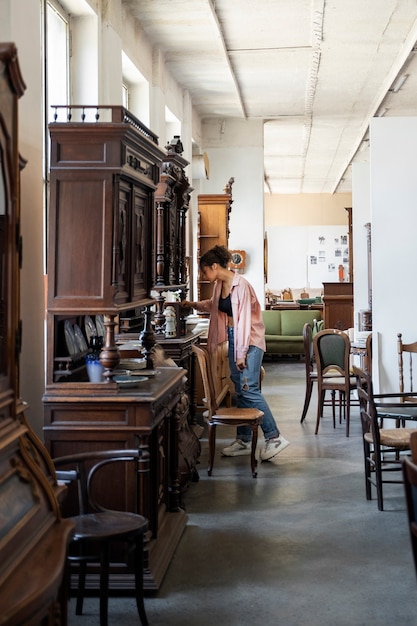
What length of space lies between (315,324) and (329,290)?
2.63ft

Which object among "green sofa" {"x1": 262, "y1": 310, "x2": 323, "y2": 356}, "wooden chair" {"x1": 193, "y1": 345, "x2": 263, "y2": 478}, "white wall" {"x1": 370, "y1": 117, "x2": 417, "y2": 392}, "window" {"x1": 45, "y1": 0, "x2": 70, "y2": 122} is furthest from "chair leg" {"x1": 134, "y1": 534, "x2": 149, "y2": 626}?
"green sofa" {"x1": 262, "y1": 310, "x2": 323, "y2": 356}

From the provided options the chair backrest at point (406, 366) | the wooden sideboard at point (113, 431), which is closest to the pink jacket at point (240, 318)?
the chair backrest at point (406, 366)

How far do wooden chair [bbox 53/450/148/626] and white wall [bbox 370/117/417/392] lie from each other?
3.93 metres

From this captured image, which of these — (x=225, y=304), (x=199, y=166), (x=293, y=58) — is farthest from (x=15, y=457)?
(x=199, y=166)

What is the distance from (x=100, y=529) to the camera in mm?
3387

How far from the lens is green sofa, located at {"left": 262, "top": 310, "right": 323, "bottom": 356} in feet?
49.0

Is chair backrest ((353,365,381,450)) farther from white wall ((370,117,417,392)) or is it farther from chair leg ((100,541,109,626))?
chair leg ((100,541,109,626))

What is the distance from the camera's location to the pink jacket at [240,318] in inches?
260

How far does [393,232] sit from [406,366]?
1.22 m

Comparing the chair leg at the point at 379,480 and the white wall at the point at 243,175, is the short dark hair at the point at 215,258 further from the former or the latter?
the white wall at the point at 243,175

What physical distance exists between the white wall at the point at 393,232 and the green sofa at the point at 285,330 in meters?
7.59

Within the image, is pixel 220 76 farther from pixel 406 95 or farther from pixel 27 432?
pixel 27 432

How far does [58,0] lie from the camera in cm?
646

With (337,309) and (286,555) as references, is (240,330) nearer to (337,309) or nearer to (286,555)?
(286,555)
